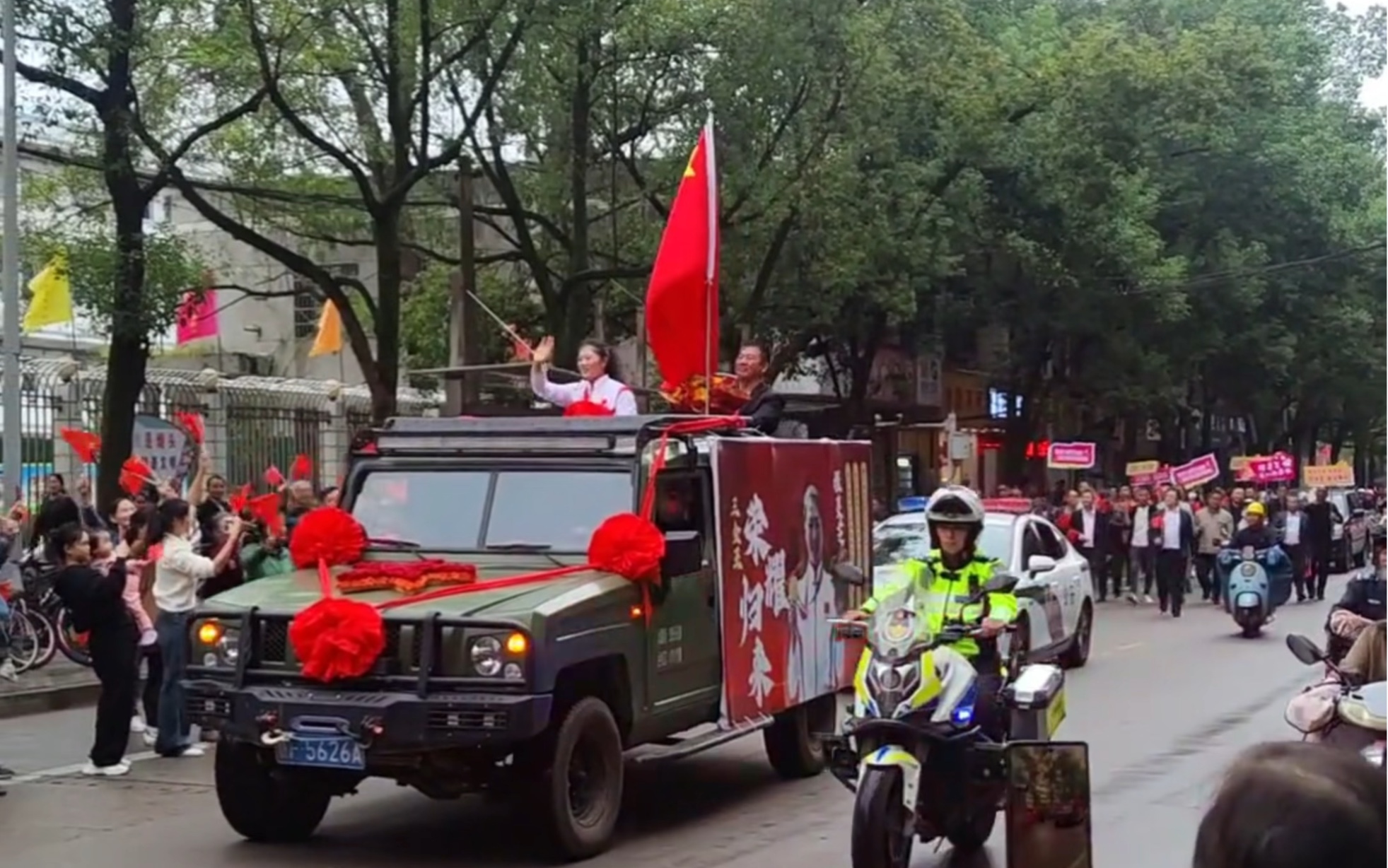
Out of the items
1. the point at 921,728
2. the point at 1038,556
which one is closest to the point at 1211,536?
the point at 1038,556

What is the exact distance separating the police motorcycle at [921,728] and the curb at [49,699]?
27.6 ft

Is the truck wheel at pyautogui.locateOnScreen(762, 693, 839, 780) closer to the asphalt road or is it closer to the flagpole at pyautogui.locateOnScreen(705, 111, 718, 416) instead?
the asphalt road

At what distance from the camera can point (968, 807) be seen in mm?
8070

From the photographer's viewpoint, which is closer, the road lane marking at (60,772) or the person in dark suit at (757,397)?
the road lane marking at (60,772)

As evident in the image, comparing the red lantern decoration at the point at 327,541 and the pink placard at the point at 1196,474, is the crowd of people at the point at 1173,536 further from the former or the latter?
the red lantern decoration at the point at 327,541

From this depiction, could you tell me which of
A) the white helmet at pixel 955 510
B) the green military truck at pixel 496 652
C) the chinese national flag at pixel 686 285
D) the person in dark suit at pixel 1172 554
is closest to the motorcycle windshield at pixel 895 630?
the white helmet at pixel 955 510

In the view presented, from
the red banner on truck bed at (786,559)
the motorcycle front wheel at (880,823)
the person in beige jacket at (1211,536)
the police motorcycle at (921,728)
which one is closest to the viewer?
the motorcycle front wheel at (880,823)

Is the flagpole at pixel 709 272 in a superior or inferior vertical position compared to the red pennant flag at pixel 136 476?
superior

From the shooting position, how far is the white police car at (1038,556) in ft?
54.5

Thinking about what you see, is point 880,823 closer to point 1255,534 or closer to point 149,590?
point 149,590

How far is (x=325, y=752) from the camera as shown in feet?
27.2

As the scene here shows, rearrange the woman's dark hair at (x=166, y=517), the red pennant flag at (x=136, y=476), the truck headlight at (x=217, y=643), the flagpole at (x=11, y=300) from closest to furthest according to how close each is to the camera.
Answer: the truck headlight at (x=217, y=643)
the woman's dark hair at (x=166, y=517)
the red pennant flag at (x=136, y=476)
the flagpole at (x=11, y=300)

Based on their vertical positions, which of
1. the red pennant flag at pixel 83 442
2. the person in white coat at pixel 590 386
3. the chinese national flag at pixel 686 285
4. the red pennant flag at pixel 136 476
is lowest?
the red pennant flag at pixel 136 476

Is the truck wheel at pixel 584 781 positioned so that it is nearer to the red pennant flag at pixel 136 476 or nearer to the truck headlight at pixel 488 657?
the truck headlight at pixel 488 657
